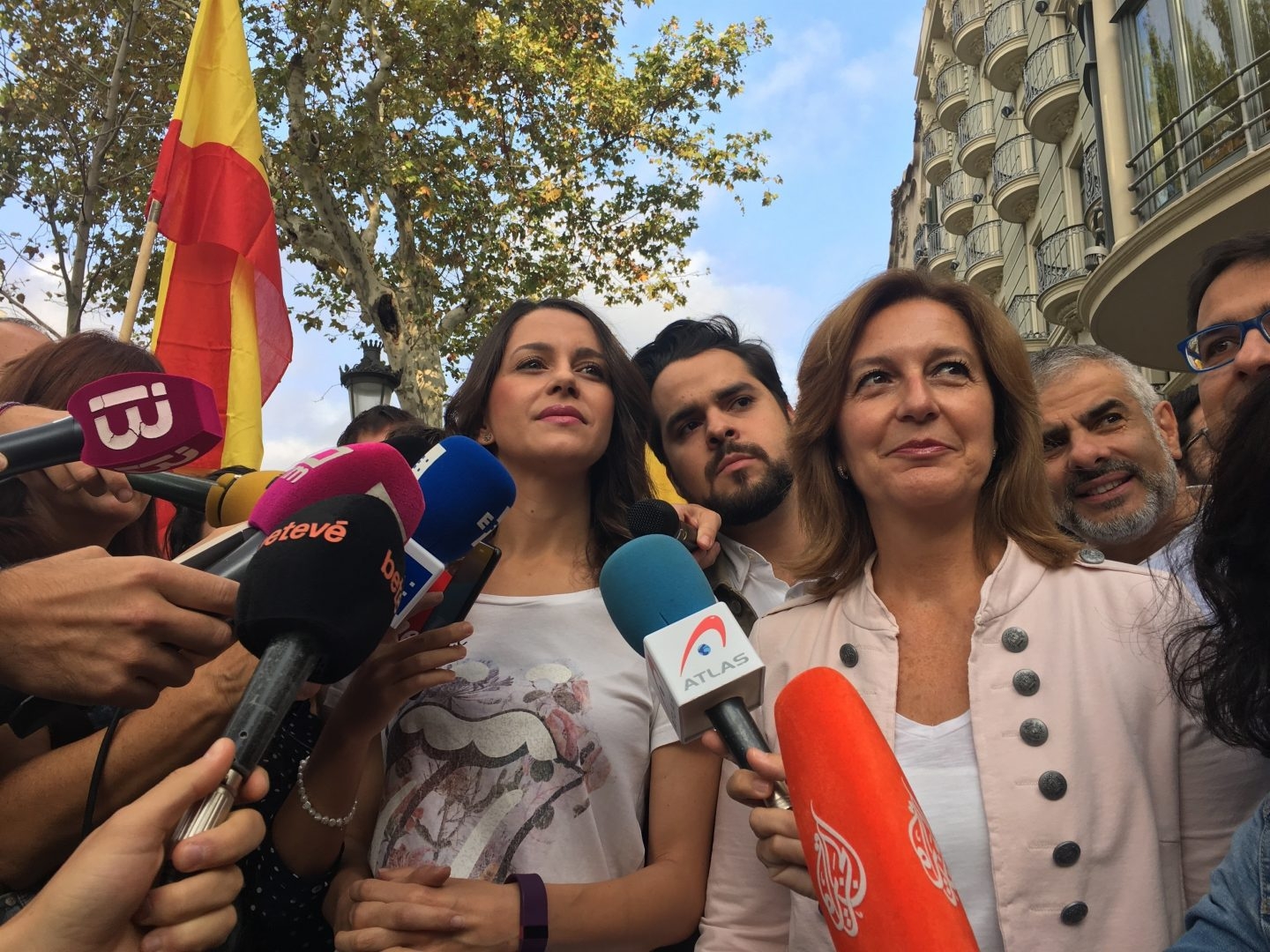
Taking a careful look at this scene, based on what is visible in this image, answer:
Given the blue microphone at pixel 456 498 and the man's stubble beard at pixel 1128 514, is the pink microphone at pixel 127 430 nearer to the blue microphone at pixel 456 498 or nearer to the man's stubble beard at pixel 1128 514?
the blue microphone at pixel 456 498

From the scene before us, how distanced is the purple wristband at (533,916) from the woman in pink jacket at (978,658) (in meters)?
0.36

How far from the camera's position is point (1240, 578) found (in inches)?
59.4

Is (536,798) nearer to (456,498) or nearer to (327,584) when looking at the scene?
(456,498)

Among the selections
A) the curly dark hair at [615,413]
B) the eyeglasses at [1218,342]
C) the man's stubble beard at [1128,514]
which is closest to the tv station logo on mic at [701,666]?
the curly dark hair at [615,413]

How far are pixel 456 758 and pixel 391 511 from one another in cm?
98

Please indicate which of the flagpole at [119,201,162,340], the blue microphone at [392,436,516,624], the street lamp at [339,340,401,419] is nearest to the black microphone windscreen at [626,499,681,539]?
the blue microphone at [392,436,516,624]

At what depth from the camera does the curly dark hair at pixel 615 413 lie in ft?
9.25

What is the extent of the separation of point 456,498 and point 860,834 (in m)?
1.01

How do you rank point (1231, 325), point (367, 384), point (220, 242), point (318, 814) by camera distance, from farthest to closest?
point (367, 384) → point (220, 242) → point (1231, 325) → point (318, 814)

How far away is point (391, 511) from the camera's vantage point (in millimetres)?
1332

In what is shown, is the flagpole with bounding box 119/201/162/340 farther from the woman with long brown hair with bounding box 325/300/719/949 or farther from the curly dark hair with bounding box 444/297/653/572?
the woman with long brown hair with bounding box 325/300/719/949

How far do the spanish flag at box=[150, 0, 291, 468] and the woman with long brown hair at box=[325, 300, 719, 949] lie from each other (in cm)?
284

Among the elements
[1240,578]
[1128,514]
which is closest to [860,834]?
[1240,578]

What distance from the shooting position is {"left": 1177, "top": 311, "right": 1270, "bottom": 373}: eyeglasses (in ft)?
8.37
